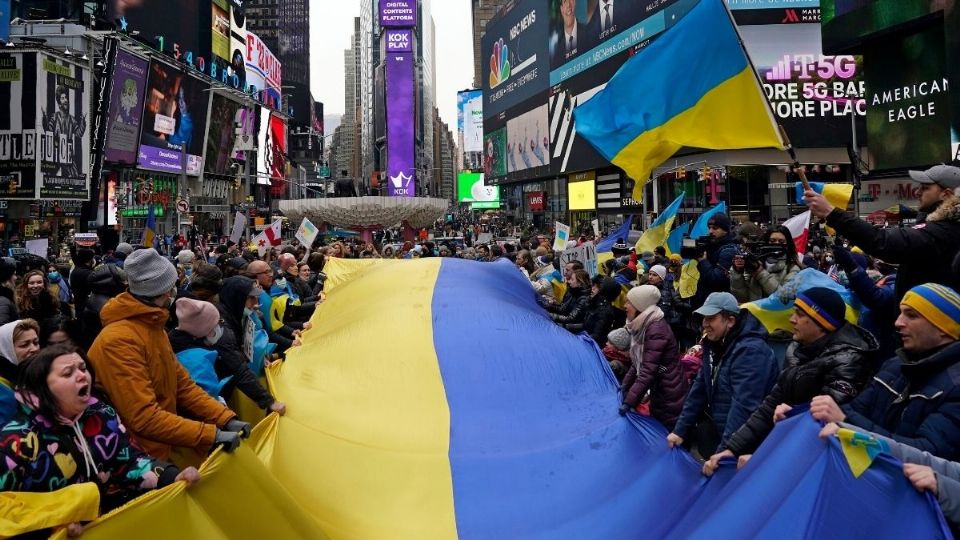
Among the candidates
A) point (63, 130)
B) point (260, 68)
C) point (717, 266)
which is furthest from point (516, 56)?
point (717, 266)

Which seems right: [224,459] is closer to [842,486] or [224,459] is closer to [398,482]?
[398,482]

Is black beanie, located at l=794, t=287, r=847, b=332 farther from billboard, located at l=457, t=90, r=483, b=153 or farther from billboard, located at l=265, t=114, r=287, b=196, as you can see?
billboard, located at l=457, t=90, r=483, b=153

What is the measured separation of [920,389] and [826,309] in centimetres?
79

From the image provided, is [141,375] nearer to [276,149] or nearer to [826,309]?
[826,309]

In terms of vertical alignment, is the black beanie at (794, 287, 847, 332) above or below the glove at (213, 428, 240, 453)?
above

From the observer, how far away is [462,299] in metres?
7.86

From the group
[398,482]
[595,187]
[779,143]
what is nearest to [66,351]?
[398,482]

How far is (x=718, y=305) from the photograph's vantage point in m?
4.50

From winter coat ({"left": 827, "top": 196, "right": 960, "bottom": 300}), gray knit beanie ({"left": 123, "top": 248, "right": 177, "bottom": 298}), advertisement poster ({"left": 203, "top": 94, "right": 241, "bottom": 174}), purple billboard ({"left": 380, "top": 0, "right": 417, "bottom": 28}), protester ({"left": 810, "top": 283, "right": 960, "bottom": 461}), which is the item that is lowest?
protester ({"left": 810, "top": 283, "right": 960, "bottom": 461})

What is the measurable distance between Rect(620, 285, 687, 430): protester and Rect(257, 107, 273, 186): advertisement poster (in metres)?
61.5

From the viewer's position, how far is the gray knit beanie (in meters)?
3.83

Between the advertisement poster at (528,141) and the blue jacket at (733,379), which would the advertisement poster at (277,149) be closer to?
the advertisement poster at (528,141)

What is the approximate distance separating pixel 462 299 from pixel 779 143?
11.8 feet

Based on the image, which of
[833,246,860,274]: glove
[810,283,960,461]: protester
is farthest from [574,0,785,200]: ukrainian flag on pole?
[810,283,960,461]: protester
